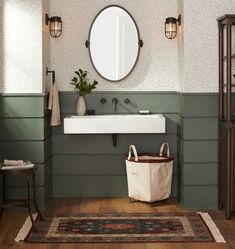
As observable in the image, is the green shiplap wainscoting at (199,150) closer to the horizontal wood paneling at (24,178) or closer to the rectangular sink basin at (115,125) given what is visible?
the rectangular sink basin at (115,125)

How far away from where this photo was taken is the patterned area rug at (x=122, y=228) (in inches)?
177

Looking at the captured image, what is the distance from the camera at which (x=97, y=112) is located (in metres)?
5.99

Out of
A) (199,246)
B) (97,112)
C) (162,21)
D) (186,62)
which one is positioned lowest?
(199,246)

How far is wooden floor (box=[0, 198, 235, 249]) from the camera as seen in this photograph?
4.29m

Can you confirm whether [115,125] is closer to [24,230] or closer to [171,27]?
[171,27]

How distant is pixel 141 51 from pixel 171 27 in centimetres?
41

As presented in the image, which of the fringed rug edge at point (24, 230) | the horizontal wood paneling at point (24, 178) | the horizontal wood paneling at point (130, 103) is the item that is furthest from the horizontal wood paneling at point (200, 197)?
the fringed rug edge at point (24, 230)

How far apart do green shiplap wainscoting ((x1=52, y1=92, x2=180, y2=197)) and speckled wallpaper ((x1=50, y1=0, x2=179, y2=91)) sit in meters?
0.12

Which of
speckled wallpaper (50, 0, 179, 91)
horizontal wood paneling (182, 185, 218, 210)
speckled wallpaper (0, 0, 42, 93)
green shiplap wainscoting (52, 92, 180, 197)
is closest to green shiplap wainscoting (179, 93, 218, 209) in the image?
horizontal wood paneling (182, 185, 218, 210)

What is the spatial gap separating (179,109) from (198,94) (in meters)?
0.45

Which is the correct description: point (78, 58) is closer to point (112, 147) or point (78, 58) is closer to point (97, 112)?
point (97, 112)

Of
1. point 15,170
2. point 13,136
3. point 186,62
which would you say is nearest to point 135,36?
point 186,62

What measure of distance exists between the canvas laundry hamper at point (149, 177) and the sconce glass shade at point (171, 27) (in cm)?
120

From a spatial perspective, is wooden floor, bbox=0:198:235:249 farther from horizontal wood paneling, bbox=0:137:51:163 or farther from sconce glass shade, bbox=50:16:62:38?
sconce glass shade, bbox=50:16:62:38
